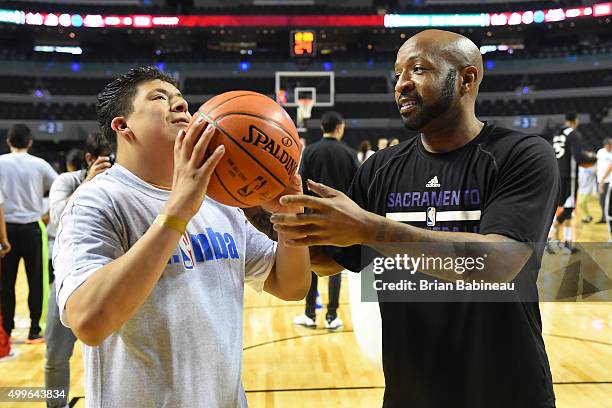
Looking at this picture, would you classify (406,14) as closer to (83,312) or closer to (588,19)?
(588,19)

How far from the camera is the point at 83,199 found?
1.57 meters

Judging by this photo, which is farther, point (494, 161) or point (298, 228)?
point (494, 161)

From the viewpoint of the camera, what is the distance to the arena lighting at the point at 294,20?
86.1 feet

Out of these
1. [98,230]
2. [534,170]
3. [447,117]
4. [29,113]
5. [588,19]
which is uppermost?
[588,19]

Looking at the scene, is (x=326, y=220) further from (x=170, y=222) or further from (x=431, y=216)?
(x=431, y=216)

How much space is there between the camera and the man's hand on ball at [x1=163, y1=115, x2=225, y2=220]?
1.40 meters

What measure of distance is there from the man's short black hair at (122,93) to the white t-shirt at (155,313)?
163mm

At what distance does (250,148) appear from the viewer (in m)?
1.56

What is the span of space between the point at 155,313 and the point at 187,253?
0.19 m

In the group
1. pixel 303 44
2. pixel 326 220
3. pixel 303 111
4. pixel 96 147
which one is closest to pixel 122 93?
pixel 326 220

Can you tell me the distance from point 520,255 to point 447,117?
20.7 inches

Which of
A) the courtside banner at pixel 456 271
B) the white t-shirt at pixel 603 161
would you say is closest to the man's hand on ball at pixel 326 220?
the courtside banner at pixel 456 271

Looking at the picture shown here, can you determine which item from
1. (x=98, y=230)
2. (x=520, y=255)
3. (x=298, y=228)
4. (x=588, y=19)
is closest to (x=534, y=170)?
(x=520, y=255)

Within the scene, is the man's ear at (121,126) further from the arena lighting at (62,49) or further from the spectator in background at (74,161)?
the arena lighting at (62,49)
